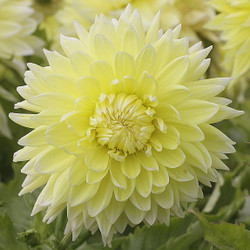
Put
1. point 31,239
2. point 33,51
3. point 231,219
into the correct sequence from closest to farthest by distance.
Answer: point 31,239
point 231,219
point 33,51

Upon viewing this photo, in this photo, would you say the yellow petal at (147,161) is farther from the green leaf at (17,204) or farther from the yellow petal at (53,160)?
the green leaf at (17,204)

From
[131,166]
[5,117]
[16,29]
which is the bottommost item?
[5,117]

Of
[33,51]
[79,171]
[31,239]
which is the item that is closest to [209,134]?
[79,171]

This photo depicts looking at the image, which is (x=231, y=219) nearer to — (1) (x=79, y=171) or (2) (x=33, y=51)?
(1) (x=79, y=171)

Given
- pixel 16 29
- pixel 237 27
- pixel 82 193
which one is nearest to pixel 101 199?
pixel 82 193

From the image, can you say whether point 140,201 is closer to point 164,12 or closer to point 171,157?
point 171,157

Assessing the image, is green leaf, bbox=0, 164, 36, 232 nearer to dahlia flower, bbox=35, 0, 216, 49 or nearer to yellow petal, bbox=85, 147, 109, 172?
yellow petal, bbox=85, 147, 109, 172

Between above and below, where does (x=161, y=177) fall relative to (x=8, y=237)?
above

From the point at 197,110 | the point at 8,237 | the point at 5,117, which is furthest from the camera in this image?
the point at 5,117
